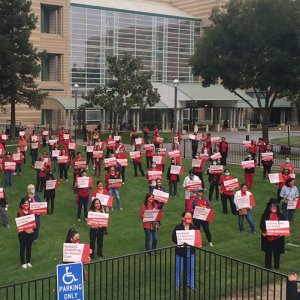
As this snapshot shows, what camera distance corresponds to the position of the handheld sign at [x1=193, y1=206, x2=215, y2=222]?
40.8ft

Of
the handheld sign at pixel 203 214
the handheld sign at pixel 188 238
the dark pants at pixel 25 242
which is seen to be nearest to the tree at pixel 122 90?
the handheld sign at pixel 203 214

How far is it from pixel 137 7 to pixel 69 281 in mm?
56893

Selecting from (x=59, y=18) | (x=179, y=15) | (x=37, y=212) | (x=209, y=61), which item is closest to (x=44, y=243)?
(x=37, y=212)

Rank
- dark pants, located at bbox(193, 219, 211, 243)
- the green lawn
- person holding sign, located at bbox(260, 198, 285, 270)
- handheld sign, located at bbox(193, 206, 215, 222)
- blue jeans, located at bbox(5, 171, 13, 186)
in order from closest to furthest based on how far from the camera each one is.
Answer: person holding sign, located at bbox(260, 198, 285, 270) < the green lawn < handheld sign, located at bbox(193, 206, 215, 222) < dark pants, located at bbox(193, 219, 211, 243) < blue jeans, located at bbox(5, 171, 13, 186)

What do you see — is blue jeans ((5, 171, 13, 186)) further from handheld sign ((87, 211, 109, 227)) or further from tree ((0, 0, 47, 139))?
tree ((0, 0, 47, 139))

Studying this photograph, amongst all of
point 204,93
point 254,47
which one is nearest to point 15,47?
point 254,47

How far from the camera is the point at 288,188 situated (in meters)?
14.9

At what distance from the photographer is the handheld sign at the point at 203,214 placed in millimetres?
12427

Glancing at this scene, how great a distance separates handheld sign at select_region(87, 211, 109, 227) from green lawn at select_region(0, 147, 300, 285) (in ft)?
3.83

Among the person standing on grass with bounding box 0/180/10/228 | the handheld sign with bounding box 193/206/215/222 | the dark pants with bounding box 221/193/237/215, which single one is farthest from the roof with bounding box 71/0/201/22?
the handheld sign with bounding box 193/206/215/222

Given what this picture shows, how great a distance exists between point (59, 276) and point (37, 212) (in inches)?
Answer: 240

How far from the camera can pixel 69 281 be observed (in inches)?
284

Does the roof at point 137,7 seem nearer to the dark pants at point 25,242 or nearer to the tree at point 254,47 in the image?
the tree at point 254,47

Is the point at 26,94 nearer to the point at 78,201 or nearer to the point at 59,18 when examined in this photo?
the point at 59,18
